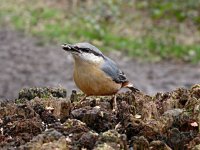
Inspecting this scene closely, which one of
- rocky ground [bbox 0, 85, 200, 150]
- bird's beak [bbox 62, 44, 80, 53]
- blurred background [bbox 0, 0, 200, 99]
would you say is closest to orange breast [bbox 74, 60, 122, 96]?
bird's beak [bbox 62, 44, 80, 53]

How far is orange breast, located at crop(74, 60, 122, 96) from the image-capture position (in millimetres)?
3928

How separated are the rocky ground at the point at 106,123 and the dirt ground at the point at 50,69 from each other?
576cm

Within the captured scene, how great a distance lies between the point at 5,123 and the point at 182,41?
9564mm

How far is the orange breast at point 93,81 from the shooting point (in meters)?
3.93

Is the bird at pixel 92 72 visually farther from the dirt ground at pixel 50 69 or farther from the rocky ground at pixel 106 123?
the dirt ground at pixel 50 69

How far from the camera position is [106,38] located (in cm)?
1224

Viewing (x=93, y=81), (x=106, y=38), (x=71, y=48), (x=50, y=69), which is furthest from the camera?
(x=106, y=38)

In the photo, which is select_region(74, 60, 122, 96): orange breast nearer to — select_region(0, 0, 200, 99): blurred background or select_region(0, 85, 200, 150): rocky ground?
select_region(0, 85, 200, 150): rocky ground

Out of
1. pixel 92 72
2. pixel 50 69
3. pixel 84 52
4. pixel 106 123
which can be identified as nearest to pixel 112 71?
pixel 92 72

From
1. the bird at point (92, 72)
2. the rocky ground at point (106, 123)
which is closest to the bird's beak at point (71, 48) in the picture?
the bird at point (92, 72)

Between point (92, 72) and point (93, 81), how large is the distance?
0.06 meters

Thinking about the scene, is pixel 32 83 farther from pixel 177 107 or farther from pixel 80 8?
pixel 177 107

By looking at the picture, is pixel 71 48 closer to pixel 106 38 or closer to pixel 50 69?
pixel 50 69

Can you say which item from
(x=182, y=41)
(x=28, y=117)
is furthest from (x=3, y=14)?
(x=28, y=117)
